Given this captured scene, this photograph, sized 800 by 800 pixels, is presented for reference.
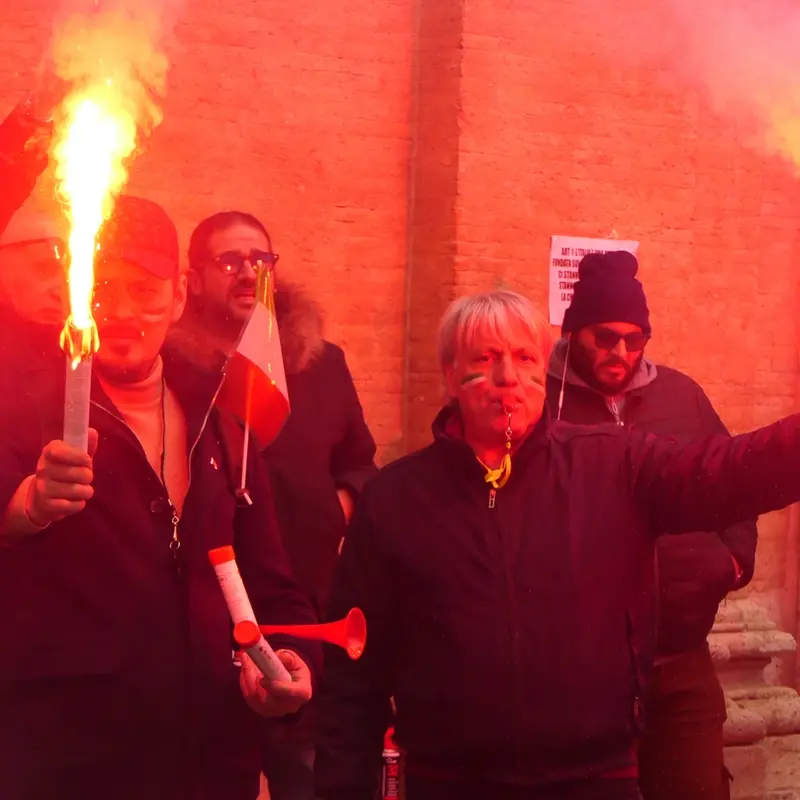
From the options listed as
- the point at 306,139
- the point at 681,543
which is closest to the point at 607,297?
the point at 681,543

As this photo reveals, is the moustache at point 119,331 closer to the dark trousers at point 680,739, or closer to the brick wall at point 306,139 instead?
the dark trousers at point 680,739

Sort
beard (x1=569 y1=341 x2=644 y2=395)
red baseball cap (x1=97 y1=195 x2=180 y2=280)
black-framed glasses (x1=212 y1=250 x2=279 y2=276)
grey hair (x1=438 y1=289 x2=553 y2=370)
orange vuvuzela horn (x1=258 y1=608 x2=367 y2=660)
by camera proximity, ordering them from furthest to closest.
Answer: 1. black-framed glasses (x1=212 y1=250 x2=279 y2=276)
2. beard (x1=569 y1=341 x2=644 y2=395)
3. grey hair (x1=438 y1=289 x2=553 y2=370)
4. red baseball cap (x1=97 y1=195 x2=180 y2=280)
5. orange vuvuzela horn (x1=258 y1=608 x2=367 y2=660)

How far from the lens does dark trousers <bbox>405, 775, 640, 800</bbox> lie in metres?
3.00

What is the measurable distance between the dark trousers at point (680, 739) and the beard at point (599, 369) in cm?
82

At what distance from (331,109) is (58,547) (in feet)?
13.4

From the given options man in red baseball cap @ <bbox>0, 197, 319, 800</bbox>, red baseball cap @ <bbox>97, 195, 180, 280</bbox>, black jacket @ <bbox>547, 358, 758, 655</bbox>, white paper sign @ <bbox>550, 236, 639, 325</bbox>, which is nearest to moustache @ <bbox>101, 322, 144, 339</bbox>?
man in red baseball cap @ <bbox>0, 197, 319, 800</bbox>

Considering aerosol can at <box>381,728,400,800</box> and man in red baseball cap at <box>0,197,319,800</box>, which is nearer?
man in red baseball cap at <box>0,197,319,800</box>

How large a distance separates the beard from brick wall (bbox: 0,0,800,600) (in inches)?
83.2

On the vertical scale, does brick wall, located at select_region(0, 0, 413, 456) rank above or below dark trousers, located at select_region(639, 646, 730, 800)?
above

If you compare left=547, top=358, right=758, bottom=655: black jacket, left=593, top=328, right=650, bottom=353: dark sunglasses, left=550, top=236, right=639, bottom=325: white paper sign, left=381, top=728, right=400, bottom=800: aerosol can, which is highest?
left=550, top=236, right=639, bottom=325: white paper sign

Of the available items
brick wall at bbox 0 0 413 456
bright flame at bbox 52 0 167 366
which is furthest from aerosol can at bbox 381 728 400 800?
brick wall at bbox 0 0 413 456

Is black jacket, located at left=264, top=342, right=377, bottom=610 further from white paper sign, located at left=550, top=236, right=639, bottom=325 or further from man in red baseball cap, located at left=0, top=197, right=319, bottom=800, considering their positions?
man in red baseball cap, located at left=0, top=197, right=319, bottom=800

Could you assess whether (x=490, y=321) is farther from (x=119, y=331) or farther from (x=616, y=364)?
(x=616, y=364)

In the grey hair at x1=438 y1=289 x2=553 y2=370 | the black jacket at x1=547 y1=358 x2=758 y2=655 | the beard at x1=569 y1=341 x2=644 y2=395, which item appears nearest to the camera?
the grey hair at x1=438 y1=289 x2=553 y2=370
